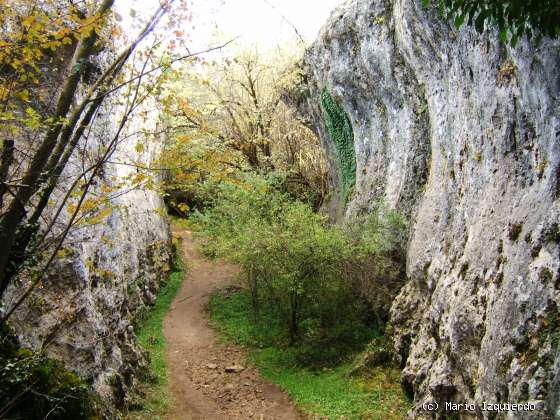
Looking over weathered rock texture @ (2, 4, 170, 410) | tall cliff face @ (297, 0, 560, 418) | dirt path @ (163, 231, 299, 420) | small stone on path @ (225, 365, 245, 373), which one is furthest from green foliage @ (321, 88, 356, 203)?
weathered rock texture @ (2, 4, 170, 410)

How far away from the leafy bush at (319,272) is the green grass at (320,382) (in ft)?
1.56

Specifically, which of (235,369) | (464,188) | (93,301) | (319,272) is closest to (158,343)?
(235,369)

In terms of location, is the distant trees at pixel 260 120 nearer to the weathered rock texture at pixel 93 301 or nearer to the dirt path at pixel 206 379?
the dirt path at pixel 206 379

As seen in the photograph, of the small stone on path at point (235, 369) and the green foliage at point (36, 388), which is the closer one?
the green foliage at point (36, 388)

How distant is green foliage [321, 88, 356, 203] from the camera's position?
54.5 feet

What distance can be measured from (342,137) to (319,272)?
7.27 meters

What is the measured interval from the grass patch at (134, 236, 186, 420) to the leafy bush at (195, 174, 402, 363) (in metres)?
3.25

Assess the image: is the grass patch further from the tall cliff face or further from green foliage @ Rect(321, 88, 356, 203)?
green foliage @ Rect(321, 88, 356, 203)

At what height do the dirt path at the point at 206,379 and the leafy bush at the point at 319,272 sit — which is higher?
the leafy bush at the point at 319,272

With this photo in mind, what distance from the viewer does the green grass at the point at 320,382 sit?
9.21 metres

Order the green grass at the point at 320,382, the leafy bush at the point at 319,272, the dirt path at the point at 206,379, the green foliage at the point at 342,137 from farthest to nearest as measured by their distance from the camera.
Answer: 1. the green foliage at the point at 342,137
2. the leafy bush at the point at 319,272
3. the dirt path at the point at 206,379
4. the green grass at the point at 320,382

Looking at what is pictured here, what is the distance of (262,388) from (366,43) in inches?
395

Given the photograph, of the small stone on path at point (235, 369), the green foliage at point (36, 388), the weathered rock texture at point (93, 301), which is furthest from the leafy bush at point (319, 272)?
the green foliage at point (36, 388)

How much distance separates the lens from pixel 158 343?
43.0 feet
